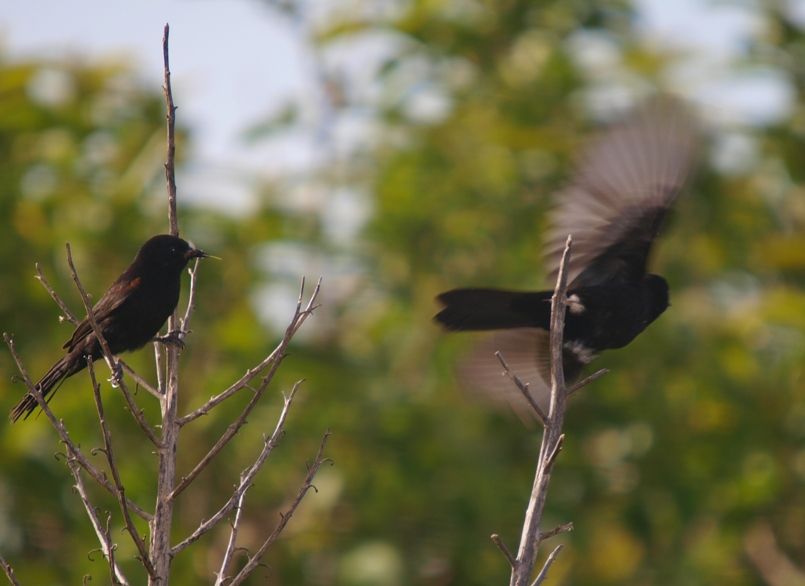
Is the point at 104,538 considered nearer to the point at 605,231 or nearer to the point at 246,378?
the point at 246,378

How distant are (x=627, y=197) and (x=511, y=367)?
79 cm

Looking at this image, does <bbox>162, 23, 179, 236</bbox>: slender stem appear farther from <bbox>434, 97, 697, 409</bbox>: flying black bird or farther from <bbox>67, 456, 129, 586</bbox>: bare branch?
<bbox>434, 97, 697, 409</bbox>: flying black bird

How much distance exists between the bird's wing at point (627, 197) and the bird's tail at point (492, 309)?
21cm

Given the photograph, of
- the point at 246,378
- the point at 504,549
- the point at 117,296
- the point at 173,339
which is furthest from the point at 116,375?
the point at 117,296

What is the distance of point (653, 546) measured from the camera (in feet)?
31.7

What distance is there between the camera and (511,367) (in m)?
5.02

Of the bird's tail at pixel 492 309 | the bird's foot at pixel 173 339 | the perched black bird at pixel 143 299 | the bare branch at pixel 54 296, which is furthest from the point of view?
the perched black bird at pixel 143 299

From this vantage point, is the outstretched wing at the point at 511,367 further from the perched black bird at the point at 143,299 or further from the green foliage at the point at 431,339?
the green foliage at the point at 431,339

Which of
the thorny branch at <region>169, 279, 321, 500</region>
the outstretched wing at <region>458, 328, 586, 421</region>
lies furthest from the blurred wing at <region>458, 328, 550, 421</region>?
the thorny branch at <region>169, 279, 321, 500</region>

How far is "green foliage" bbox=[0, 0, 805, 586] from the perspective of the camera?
8.37 metres

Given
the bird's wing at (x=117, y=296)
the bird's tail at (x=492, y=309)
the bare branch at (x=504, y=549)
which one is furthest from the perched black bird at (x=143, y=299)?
the bare branch at (x=504, y=549)

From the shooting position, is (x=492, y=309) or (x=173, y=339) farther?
(x=492, y=309)

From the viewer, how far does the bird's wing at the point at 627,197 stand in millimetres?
4934

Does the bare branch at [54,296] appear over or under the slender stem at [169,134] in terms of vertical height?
under
